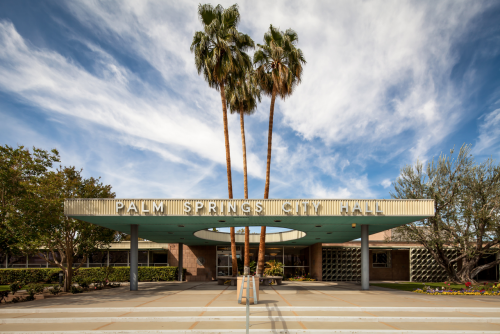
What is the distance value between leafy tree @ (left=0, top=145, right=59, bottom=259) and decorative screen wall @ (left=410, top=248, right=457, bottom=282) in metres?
29.5

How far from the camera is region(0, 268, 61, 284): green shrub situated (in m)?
30.5

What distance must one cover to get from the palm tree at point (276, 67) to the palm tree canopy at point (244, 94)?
0.99m

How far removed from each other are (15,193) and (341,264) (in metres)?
25.2

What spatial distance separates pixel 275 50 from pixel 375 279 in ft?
74.5

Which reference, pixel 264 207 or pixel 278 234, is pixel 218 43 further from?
pixel 278 234

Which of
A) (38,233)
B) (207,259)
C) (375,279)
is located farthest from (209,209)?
(375,279)

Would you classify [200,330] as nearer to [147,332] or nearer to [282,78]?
[147,332]

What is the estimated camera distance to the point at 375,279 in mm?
33375

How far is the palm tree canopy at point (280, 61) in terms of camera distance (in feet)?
79.3

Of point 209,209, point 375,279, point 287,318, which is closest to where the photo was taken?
point 287,318

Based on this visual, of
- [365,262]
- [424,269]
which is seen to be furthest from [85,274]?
[424,269]

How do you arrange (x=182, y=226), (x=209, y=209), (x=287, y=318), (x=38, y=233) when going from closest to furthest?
(x=287, y=318), (x=209, y=209), (x=38, y=233), (x=182, y=226)

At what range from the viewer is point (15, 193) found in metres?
17.1

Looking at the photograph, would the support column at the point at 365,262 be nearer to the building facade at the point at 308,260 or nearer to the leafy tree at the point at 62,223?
the building facade at the point at 308,260
